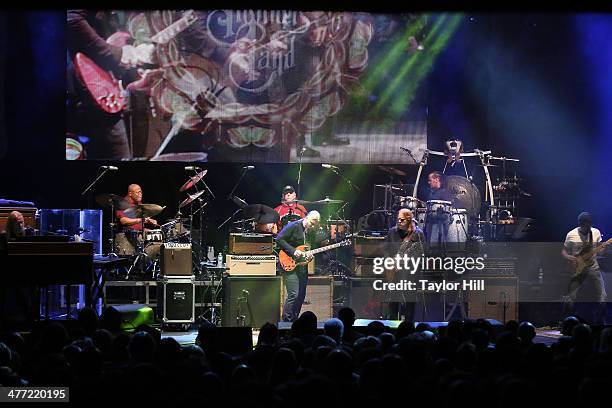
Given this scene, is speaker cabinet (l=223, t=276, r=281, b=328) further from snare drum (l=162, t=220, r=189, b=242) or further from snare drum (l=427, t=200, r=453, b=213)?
snare drum (l=427, t=200, r=453, b=213)

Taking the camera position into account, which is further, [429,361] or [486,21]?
[486,21]

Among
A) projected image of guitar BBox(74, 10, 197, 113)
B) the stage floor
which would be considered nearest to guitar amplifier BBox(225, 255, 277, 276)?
the stage floor

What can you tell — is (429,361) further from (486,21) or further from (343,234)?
(486,21)

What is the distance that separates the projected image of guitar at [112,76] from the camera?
15.1 m

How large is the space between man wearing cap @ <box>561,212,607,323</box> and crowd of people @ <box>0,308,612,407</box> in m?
6.59

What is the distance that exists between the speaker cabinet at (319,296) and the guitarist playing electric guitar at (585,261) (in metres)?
3.83

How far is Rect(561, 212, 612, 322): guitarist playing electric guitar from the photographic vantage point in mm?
14016

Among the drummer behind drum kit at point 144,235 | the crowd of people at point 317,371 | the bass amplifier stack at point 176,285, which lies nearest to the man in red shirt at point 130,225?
the drummer behind drum kit at point 144,235

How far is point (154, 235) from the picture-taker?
49.7 ft

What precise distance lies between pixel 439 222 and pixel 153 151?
506 centimetres

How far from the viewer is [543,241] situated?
15539 millimetres

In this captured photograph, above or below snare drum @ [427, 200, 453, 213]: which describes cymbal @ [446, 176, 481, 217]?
above

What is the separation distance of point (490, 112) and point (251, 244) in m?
5.04

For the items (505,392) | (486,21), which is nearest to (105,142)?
(486,21)
